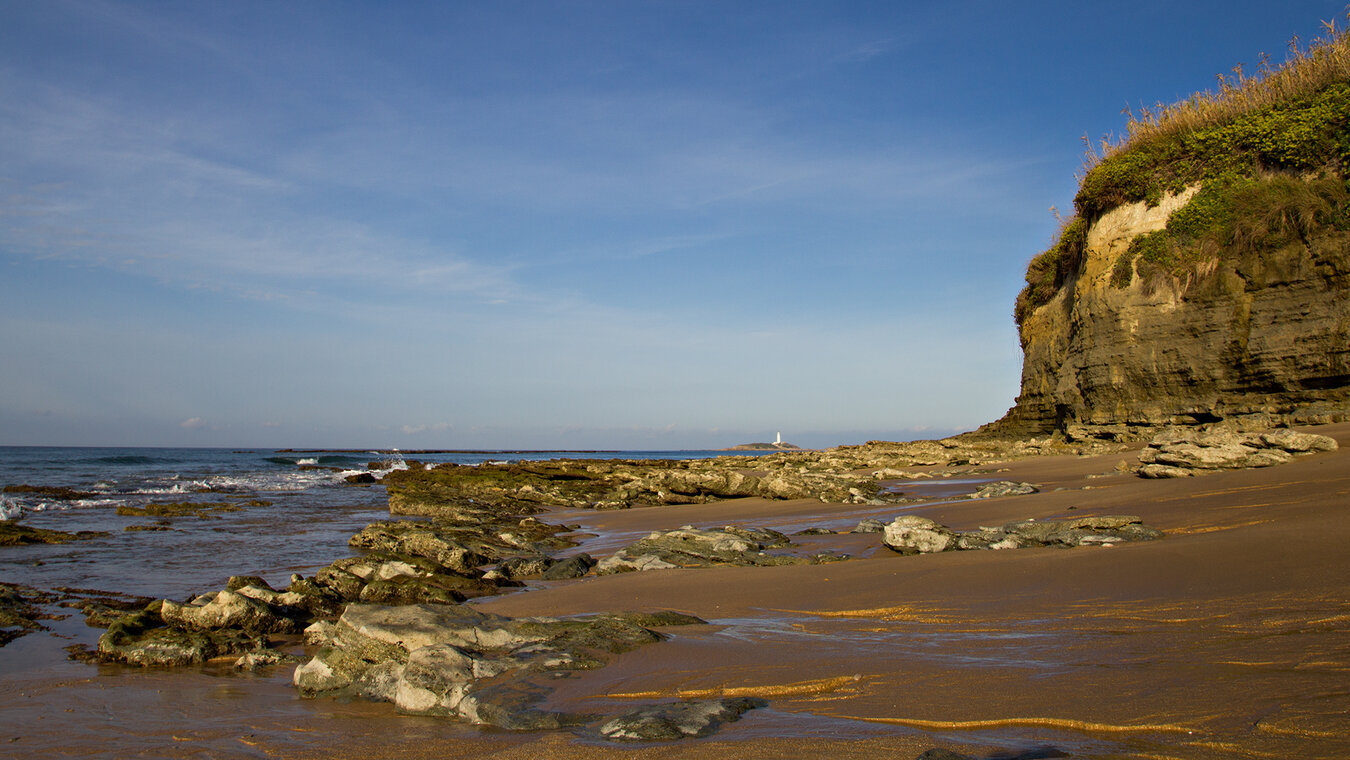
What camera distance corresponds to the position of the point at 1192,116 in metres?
19.1

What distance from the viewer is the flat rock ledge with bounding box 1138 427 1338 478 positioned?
9.47 meters

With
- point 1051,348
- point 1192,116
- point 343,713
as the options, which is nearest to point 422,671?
point 343,713

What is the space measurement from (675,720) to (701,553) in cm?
580

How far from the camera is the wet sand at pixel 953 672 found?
2957 mm

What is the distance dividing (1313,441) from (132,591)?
1460 cm

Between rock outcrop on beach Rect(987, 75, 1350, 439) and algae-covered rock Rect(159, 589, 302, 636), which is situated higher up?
rock outcrop on beach Rect(987, 75, 1350, 439)

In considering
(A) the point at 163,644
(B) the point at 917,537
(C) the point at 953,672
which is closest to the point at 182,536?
(A) the point at 163,644

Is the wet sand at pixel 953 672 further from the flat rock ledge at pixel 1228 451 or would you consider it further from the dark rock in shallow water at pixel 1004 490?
the dark rock in shallow water at pixel 1004 490

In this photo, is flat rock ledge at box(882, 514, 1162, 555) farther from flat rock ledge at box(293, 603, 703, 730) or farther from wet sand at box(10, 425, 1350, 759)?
flat rock ledge at box(293, 603, 703, 730)

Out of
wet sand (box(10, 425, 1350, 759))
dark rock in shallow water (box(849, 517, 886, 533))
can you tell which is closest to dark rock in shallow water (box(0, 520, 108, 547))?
wet sand (box(10, 425, 1350, 759))

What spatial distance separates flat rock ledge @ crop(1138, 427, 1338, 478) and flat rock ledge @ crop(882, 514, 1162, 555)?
297 centimetres

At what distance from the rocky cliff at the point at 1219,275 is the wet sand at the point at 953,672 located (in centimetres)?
943

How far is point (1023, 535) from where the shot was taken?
7605mm

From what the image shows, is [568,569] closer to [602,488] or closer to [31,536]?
[31,536]
